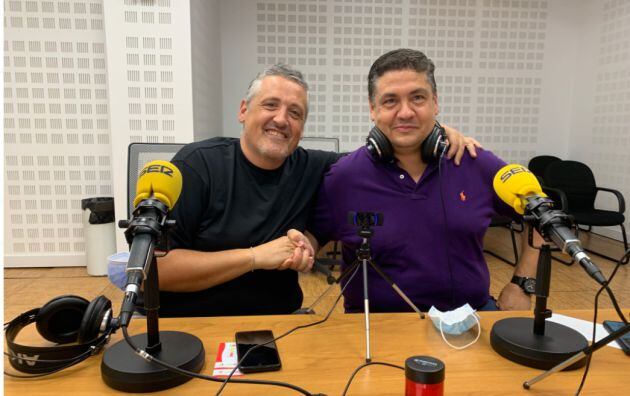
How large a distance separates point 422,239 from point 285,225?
499 mm

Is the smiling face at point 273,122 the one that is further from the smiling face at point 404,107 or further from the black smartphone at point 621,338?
the black smartphone at point 621,338

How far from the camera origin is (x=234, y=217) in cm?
152

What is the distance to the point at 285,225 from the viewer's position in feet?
5.18

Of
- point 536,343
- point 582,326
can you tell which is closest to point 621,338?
point 582,326

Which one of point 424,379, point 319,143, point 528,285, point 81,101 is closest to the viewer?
point 424,379

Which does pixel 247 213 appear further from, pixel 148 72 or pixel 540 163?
pixel 540 163

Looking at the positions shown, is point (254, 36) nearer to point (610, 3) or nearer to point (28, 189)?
point (28, 189)

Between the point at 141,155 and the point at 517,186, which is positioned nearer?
the point at 517,186

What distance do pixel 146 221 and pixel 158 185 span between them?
0.11 metres

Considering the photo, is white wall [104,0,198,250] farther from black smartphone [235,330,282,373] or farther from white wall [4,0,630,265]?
black smartphone [235,330,282,373]

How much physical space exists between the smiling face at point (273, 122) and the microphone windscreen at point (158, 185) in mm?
653

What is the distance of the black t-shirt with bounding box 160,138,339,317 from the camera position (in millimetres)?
1473

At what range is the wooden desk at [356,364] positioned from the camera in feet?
3.04

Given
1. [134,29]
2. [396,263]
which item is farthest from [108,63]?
[396,263]
